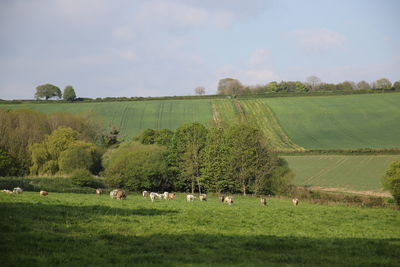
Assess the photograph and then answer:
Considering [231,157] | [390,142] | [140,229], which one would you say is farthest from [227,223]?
[390,142]

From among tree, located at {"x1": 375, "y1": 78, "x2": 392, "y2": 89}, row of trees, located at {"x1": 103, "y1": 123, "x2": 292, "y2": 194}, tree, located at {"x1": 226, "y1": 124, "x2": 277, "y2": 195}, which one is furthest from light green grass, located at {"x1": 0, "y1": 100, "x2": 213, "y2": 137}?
tree, located at {"x1": 375, "y1": 78, "x2": 392, "y2": 89}

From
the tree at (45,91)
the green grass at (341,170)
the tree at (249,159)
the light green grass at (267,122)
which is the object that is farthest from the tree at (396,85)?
the tree at (45,91)

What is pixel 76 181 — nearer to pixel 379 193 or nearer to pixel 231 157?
pixel 231 157

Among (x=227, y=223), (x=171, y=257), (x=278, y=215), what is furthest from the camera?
(x=278, y=215)

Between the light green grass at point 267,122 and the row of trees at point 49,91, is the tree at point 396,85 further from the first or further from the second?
the row of trees at point 49,91

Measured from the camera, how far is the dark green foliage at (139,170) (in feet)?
213

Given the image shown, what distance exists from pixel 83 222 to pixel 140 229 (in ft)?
7.49

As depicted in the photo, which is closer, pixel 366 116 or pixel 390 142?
pixel 390 142

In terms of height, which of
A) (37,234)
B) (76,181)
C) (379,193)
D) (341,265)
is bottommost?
(379,193)

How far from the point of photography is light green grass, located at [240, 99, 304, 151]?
328 feet

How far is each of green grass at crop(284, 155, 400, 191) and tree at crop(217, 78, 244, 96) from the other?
255 feet

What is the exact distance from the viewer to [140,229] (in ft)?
57.3

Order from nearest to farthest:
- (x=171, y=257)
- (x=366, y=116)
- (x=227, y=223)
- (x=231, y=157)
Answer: (x=171, y=257) < (x=227, y=223) < (x=231, y=157) < (x=366, y=116)

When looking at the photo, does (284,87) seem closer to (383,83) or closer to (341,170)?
(383,83)
